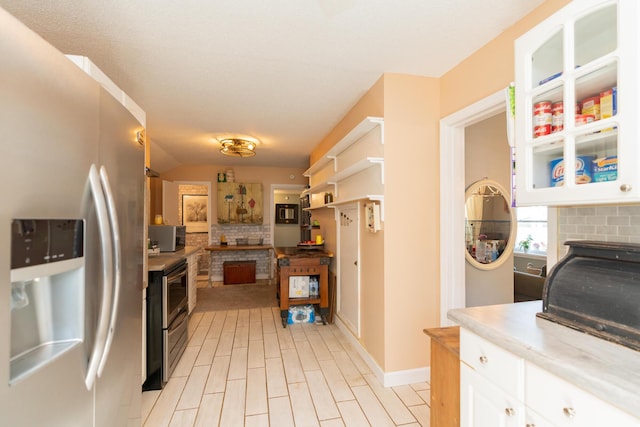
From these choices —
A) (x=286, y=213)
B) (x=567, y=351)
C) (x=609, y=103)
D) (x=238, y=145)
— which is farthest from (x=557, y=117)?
(x=286, y=213)

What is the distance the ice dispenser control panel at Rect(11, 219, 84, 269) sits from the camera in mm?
702

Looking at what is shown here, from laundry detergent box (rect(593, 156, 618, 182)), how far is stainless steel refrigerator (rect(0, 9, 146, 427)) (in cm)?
177

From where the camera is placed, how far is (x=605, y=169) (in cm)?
100

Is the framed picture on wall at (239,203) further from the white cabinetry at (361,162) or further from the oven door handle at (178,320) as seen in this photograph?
the oven door handle at (178,320)

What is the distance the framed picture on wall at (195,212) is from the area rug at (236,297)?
2.13 meters

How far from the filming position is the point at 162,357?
7.44 feet

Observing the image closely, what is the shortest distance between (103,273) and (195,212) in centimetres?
654

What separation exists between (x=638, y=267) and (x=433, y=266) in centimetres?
146

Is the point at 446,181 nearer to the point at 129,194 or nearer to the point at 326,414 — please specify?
the point at 326,414

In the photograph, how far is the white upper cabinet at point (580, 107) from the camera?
2.98 ft

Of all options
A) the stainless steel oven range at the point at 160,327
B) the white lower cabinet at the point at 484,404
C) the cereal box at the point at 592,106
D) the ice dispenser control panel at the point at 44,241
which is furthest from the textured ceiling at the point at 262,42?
the white lower cabinet at the point at 484,404

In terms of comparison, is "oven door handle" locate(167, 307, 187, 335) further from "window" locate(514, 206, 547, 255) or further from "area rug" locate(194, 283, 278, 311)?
"window" locate(514, 206, 547, 255)

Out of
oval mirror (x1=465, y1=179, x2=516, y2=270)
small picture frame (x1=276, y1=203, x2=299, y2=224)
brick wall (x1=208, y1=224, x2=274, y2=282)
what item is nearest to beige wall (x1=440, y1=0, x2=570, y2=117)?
oval mirror (x1=465, y1=179, x2=516, y2=270)

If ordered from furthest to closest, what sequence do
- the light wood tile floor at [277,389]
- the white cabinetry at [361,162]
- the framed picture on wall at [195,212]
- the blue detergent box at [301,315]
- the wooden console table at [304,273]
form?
the framed picture on wall at [195,212] < the blue detergent box at [301,315] < the wooden console table at [304,273] < the white cabinetry at [361,162] < the light wood tile floor at [277,389]
